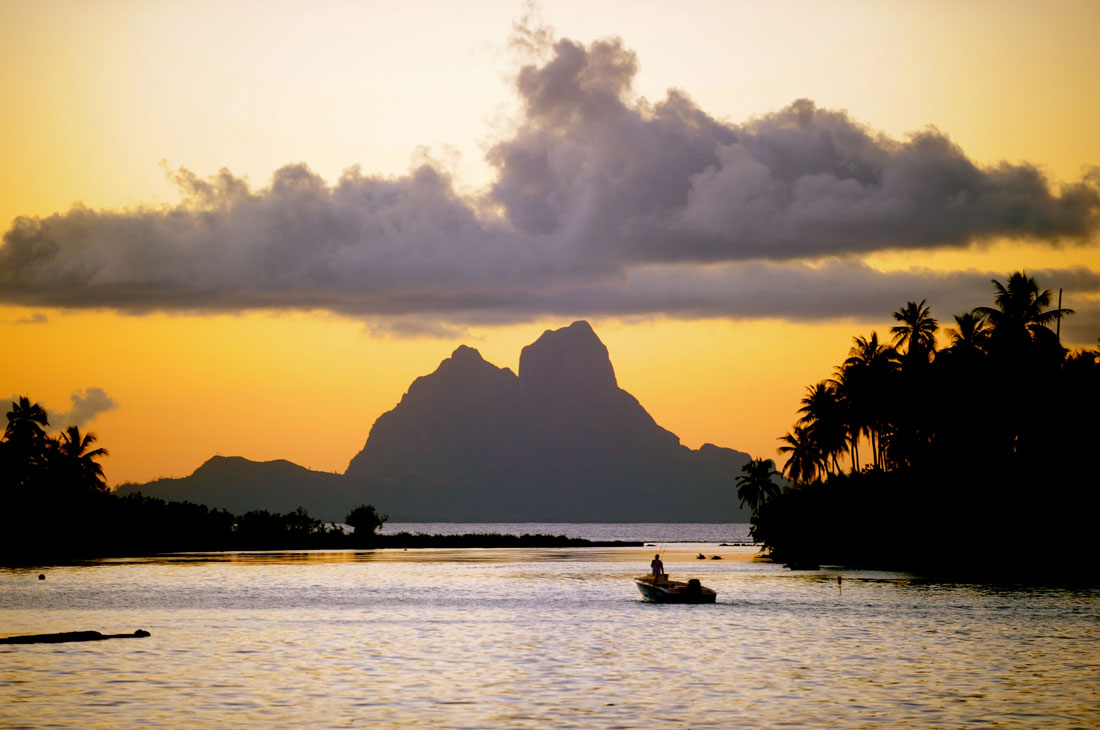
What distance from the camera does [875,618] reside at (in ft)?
205

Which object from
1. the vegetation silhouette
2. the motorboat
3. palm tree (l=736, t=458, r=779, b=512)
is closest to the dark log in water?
the motorboat

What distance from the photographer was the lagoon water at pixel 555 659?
3300 centimetres

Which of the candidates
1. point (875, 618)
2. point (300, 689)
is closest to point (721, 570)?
point (875, 618)

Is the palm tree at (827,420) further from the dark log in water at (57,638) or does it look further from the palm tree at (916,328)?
the dark log in water at (57,638)

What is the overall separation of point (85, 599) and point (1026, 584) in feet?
215

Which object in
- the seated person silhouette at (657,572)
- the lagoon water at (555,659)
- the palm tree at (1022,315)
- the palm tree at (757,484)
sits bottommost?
the lagoon water at (555,659)

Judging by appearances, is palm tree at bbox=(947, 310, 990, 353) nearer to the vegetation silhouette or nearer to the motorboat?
the vegetation silhouette

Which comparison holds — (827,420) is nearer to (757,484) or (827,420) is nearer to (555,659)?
(757,484)

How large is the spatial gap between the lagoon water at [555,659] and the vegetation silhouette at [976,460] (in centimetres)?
1423

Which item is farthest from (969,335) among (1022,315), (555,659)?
(555,659)

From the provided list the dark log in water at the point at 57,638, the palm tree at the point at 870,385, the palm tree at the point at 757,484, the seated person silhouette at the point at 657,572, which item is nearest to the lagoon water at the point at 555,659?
the dark log in water at the point at 57,638

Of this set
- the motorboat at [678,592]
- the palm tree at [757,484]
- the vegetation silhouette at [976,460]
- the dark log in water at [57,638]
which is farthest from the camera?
the palm tree at [757,484]

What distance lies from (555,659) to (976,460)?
66619 millimetres

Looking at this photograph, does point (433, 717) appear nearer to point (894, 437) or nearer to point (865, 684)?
point (865, 684)
